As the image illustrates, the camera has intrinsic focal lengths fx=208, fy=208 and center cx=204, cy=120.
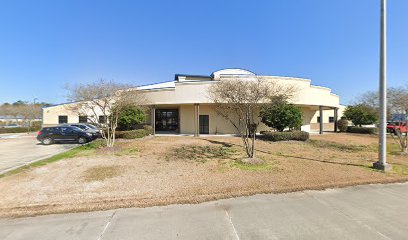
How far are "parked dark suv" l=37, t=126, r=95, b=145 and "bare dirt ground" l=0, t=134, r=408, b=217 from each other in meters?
7.99

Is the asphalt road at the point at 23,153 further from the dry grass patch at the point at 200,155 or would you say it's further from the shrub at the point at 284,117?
the shrub at the point at 284,117

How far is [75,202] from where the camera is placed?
17.5ft

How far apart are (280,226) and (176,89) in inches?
726

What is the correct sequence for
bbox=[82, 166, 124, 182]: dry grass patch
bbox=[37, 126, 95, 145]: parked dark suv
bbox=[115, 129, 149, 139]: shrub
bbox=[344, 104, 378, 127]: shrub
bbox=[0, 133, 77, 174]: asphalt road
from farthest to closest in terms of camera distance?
bbox=[344, 104, 378, 127]: shrub → bbox=[115, 129, 149, 139]: shrub → bbox=[37, 126, 95, 145]: parked dark suv → bbox=[0, 133, 77, 174]: asphalt road → bbox=[82, 166, 124, 182]: dry grass patch

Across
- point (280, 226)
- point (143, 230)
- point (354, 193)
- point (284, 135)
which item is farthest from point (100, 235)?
point (284, 135)

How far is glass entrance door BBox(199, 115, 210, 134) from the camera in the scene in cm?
2333

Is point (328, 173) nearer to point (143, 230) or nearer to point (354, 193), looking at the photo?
point (354, 193)

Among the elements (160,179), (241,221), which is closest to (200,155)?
(160,179)

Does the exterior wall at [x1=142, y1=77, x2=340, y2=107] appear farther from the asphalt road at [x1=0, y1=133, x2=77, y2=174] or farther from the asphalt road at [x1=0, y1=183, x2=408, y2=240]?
the asphalt road at [x1=0, y1=183, x2=408, y2=240]

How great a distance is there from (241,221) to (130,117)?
1611 cm

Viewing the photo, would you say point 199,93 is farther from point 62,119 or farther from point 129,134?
point 62,119

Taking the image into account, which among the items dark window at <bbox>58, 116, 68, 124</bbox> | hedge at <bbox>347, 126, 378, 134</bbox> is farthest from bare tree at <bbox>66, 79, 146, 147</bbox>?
hedge at <bbox>347, 126, 378, 134</bbox>

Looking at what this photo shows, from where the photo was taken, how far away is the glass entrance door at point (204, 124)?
23328 mm

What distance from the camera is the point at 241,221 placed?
14.0 feet
